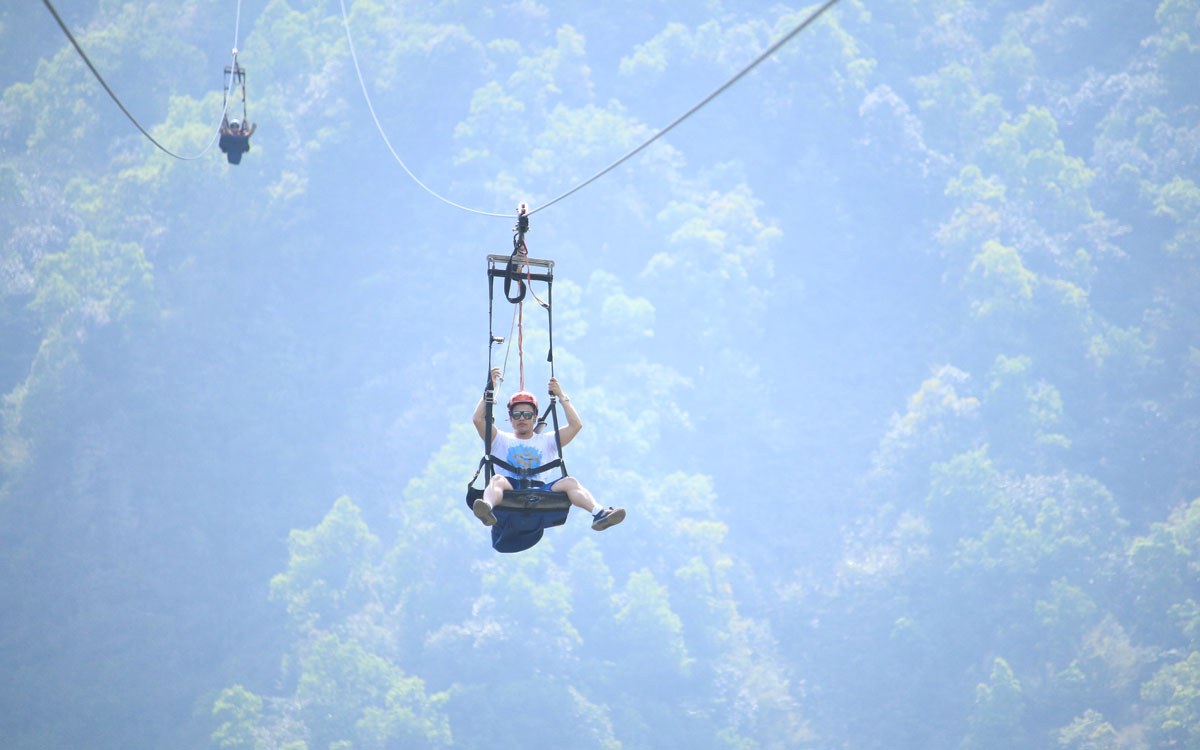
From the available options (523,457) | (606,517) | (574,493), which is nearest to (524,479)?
(523,457)

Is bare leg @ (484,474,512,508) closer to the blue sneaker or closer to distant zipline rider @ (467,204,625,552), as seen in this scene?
distant zipline rider @ (467,204,625,552)

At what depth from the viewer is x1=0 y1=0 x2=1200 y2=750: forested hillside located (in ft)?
151

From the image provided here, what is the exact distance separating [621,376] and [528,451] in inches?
2003

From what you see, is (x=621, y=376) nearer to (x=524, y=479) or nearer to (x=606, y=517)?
(x=524, y=479)

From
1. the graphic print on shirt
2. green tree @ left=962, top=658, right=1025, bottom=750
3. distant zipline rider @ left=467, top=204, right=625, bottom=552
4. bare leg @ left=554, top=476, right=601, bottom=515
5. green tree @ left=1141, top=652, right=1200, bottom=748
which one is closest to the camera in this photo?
distant zipline rider @ left=467, top=204, right=625, bottom=552

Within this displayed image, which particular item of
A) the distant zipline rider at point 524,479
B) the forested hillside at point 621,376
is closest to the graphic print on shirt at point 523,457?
the distant zipline rider at point 524,479

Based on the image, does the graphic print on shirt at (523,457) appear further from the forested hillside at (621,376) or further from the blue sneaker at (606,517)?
the forested hillside at (621,376)

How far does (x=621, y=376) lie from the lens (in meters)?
60.1

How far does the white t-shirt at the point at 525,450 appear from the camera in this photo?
9227 mm

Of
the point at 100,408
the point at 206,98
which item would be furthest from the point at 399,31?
the point at 100,408

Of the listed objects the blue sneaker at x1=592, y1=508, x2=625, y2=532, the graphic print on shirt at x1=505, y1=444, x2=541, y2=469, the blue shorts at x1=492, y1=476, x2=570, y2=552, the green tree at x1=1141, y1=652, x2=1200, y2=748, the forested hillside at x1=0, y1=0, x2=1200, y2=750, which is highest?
the forested hillside at x1=0, y1=0, x2=1200, y2=750

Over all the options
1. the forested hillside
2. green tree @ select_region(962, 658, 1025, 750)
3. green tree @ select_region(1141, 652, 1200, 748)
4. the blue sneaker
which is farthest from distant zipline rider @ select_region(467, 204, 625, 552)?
green tree @ select_region(962, 658, 1025, 750)

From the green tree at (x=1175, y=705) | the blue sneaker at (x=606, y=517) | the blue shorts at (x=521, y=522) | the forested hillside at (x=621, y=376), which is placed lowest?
the blue sneaker at (x=606, y=517)

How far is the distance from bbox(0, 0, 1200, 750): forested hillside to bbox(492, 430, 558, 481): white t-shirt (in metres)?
35.9
